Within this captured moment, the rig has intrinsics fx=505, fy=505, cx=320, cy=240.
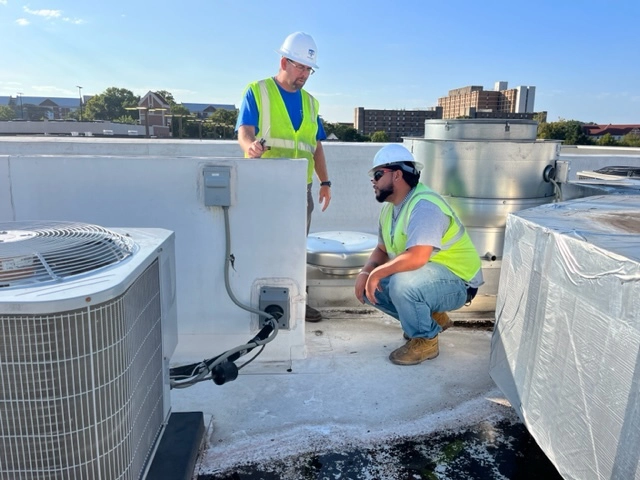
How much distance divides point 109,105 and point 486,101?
156 ft

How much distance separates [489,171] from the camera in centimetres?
360

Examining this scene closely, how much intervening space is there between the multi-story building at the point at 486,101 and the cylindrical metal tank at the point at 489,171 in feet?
20.5

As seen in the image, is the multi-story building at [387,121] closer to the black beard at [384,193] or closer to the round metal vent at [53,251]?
the black beard at [384,193]

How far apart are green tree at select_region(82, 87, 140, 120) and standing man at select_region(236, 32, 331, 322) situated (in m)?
58.7

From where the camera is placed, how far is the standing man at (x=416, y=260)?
8.70ft

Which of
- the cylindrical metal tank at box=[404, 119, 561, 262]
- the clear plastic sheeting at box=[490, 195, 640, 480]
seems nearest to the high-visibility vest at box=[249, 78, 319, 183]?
the cylindrical metal tank at box=[404, 119, 561, 262]

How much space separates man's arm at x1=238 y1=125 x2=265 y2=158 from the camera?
2.90 metres

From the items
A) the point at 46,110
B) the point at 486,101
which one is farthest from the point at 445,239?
the point at 46,110

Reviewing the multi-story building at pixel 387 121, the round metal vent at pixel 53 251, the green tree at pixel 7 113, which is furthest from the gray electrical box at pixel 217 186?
the green tree at pixel 7 113

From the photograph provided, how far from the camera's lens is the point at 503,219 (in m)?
3.70

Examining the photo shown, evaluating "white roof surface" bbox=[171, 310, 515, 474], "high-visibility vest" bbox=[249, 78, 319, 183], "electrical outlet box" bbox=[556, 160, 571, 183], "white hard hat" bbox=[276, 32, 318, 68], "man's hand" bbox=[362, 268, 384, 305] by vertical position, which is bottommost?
"white roof surface" bbox=[171, 310, 515, 474]

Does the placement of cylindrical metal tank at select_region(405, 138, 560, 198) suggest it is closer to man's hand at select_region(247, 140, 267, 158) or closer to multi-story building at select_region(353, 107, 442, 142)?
man's hand at select_region(247, 140, 267, 158)

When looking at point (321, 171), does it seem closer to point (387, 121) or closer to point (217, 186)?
point (217, 186)

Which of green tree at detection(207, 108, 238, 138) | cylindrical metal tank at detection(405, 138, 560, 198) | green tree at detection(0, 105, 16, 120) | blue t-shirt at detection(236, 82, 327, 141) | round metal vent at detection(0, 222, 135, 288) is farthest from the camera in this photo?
green tree at detection(0, 105, 16, 120)
